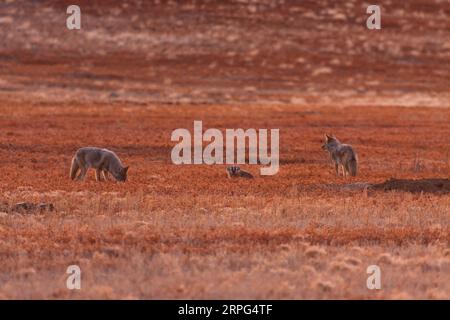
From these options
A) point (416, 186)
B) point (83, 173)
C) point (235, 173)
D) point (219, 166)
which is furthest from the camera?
point (219, 166)

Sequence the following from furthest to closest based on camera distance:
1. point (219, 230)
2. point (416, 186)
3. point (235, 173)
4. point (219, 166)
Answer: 1. point (219, 166)
2. point (235, 173)
3. point (416, 186)
4. point (219, 230)

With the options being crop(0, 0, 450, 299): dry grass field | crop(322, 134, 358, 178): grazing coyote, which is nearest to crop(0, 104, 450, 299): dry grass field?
crop(0, 0, 450, 299): dry grass field

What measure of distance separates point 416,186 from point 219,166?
8.79 metres

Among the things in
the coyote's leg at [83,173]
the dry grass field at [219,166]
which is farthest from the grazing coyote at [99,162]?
the dry grass field at [219,166]

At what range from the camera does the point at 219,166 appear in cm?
3219

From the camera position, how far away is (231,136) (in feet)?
143

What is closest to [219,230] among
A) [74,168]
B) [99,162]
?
[99,162]

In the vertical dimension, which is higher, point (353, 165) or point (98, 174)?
point (353, 165)

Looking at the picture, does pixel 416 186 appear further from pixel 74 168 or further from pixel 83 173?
Answer: pixel 74 168

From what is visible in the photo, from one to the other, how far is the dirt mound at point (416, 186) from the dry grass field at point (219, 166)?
0.08 meters

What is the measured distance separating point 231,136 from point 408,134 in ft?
26.8

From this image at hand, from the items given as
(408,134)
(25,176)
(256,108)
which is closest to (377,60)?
(256,108)

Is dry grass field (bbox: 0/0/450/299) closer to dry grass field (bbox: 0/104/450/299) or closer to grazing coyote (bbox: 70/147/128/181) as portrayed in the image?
dry grass field (bbox: 0/104/450/299)
